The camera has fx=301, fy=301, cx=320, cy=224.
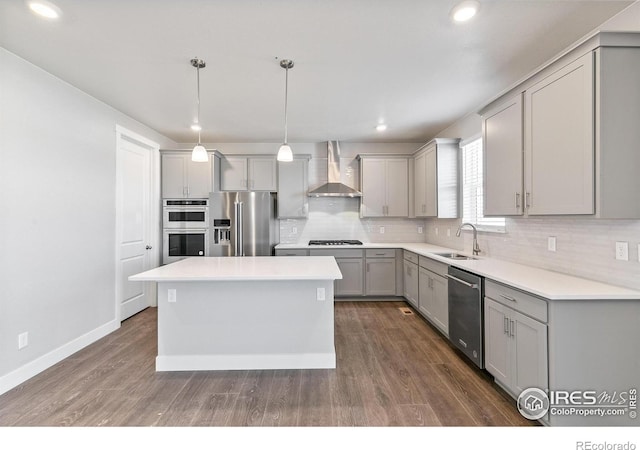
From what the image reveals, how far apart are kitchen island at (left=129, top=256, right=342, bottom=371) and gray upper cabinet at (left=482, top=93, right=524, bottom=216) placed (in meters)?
1.60

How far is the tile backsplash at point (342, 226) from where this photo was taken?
17.7 feet

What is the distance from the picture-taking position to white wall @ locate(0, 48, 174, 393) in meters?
2.44

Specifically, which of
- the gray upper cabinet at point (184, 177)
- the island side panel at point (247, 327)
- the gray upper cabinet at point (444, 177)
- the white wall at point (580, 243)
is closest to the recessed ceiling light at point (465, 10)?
the white wall at point (580, 243)

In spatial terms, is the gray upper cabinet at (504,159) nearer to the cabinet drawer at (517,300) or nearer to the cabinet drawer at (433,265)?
the cabinet drawer at (517,300)

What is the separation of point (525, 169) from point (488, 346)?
145cm

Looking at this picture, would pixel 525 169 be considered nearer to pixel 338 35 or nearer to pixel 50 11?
pixel 338 35

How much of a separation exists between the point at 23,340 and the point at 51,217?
1.08m

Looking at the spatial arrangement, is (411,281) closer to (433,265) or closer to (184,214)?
(433,265)

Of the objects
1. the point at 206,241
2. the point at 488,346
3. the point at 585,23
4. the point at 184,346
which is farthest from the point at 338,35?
the point at 206,241

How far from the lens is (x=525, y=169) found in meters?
2.38

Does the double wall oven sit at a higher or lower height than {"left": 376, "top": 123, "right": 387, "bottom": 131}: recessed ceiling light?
lower

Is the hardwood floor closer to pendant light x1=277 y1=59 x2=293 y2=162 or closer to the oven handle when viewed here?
the oven handle

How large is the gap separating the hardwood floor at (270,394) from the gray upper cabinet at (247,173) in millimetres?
2752

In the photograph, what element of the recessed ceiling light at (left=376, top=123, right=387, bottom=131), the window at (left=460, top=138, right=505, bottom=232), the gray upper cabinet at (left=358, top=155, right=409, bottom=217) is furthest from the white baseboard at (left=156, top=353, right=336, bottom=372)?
the recessed ceiling light at (left=376, top=123, right=387, bottom=131)
